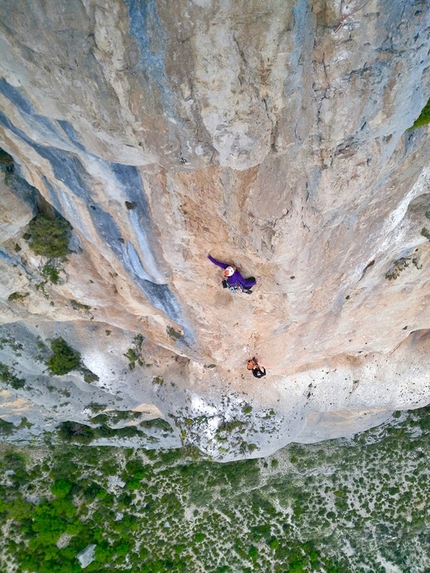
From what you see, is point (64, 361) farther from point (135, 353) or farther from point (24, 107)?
point (24, 107)

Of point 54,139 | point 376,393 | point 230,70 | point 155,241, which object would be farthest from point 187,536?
point 230,70

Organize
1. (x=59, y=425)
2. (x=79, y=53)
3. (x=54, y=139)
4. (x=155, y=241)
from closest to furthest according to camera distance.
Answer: (x=79, y=53) → (x=54, y=139) → (x=155, y=241) → (x=59, y=425)

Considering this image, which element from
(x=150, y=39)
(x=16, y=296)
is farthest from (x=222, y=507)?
(x=150, y=39)

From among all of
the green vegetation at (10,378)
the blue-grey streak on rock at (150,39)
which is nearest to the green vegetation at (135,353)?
the green vegetation at (10,378)

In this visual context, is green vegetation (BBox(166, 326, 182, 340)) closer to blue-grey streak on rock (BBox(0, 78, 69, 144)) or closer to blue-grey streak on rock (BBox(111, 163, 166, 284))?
blue-grey streak on rock (BBox(111, 163, 166, 284))

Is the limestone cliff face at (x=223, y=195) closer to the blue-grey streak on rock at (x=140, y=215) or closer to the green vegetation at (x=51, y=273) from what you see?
the blue-grey streak on rock at (x=140, y=215)

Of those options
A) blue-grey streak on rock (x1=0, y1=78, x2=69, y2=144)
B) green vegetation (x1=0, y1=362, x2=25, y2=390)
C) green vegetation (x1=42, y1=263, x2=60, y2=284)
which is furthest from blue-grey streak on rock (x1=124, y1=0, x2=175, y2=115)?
green vegetation (x1=0, y1=362, x2=25, y2=390)

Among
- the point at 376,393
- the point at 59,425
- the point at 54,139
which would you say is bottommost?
the point at 376,393

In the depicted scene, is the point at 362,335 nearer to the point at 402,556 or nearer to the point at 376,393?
the point at 376,393
